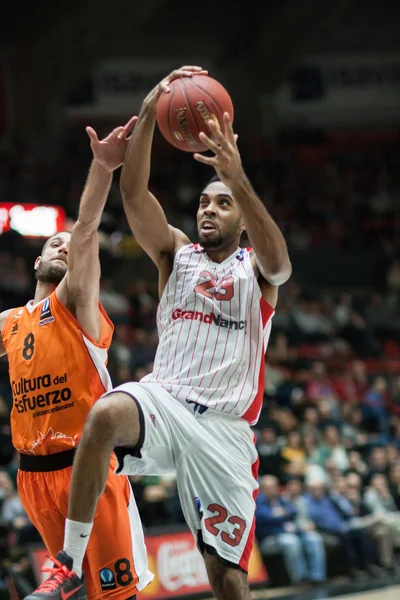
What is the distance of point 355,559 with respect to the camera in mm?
12914

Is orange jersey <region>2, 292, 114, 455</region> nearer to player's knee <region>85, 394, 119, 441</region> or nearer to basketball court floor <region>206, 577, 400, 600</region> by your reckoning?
player's knee <region>85, 394, 119, 441</region>

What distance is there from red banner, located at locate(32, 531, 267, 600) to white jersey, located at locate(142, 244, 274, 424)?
20.1 ft

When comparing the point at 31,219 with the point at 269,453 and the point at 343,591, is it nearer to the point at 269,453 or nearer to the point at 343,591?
the point at 269,453

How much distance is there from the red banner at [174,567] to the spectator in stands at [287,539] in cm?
112

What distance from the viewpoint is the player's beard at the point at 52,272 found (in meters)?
5.92

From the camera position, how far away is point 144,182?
529 centimetres

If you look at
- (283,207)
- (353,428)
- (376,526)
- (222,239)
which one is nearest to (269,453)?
(376,526)

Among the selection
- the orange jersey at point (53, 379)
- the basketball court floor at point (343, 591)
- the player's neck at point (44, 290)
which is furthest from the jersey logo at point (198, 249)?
the basketball court floor at point (343, 591)

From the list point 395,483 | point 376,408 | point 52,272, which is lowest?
point 395,483

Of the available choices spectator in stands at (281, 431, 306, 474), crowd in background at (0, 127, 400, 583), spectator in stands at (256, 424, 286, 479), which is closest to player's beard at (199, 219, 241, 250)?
crowd in background at (0, 127, 400, 583)

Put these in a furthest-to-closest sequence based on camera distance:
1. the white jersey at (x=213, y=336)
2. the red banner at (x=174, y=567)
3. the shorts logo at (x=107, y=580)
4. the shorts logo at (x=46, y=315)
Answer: the red banner at (x=174, y=567) → the shorts logo at (x=46, y=315) → the shorts logo at (x=107, y=580) → the white jersey at (x=213, y=336)

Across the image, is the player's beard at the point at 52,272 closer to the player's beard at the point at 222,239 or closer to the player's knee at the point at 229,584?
the player's beard at the point at 222,239

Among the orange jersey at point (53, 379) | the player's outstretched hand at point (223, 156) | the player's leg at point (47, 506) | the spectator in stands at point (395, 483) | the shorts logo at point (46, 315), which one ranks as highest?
the player's outstretched hand at point (223, 156)

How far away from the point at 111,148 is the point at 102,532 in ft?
6.88
